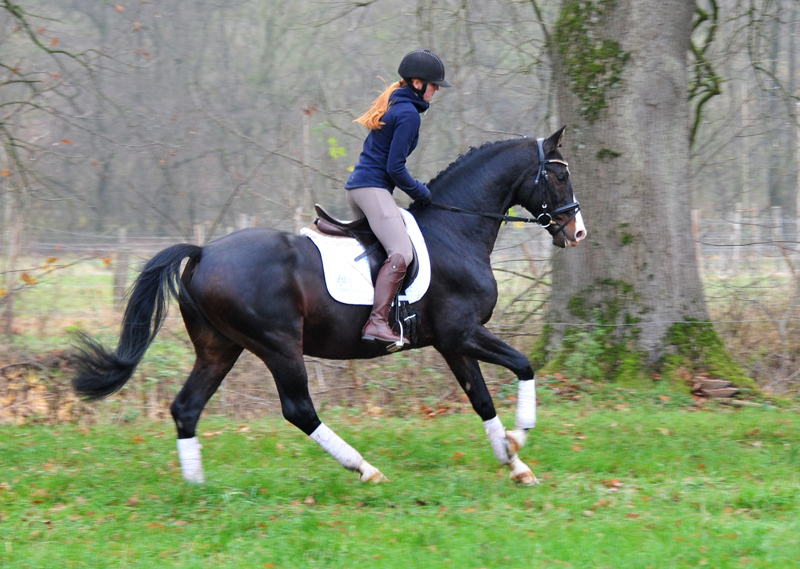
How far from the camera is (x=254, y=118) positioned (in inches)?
669

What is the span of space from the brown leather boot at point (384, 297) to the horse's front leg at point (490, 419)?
0.64 m

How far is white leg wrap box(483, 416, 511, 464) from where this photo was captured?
5.70 m

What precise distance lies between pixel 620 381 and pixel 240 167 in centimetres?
1159

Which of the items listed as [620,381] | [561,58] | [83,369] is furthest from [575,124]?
[83,369]

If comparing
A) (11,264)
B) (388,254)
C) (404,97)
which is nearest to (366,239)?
(388,254)

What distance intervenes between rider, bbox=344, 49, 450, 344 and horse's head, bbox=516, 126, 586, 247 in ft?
3.34

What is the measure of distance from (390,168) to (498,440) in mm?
2183

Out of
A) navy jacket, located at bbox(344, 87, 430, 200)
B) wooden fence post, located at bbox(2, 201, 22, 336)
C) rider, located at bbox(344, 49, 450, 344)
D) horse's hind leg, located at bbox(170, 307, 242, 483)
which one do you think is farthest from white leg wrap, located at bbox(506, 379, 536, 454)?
wooden fence post, located at bbox(2, 201, 22, 336)

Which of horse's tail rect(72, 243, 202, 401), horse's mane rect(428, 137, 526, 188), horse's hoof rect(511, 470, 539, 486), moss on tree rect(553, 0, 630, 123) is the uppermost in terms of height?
moss on tree rect(553, 0, 630, 123)

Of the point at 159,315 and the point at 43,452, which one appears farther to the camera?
the point at 43,452

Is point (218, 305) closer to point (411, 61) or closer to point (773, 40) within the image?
point (411, 61)

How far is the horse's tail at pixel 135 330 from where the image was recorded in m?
5.49

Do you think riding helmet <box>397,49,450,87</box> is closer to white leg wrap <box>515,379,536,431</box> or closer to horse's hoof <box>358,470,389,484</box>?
white leg wrap <box>515,379,536,431</box>

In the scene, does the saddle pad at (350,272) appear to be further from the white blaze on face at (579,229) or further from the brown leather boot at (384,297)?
the white blaze on face at (579,229)
